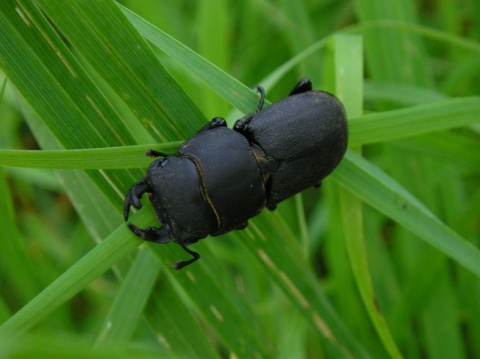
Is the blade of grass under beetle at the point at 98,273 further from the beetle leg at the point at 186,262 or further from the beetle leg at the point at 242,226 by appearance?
the beetle leg at the point at 242,226

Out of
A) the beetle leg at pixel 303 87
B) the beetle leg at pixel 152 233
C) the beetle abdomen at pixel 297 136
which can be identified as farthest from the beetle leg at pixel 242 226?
the beetle leg at pixel 303 87

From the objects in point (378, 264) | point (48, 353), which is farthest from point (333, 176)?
point (48, 353)

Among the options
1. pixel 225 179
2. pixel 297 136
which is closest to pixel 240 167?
pixel 225 179

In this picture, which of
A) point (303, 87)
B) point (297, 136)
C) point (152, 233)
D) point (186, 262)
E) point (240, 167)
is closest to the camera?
point (152, 233)

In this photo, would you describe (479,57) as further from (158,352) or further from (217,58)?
(158,352)

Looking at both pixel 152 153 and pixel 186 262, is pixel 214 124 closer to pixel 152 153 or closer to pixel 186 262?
pixel 152 153

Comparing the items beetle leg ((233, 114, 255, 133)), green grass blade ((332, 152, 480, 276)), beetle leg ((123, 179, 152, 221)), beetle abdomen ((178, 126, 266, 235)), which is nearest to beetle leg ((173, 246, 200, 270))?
beetle abdomen ((178, 126, 266, 235))
